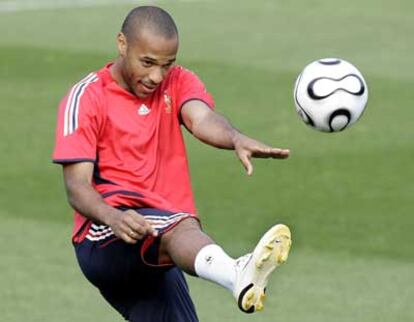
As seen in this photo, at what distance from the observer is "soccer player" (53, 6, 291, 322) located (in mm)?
7332

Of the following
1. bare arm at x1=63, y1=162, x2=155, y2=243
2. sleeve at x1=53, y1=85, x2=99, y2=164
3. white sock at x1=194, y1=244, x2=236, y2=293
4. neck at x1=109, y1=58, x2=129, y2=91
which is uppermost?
neck at x1=109, y1=58, x2=129, y2=91

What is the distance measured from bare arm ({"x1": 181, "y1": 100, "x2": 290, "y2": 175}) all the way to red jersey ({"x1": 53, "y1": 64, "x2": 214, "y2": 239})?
6cm

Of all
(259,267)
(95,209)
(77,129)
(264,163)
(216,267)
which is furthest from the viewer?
(264,163)

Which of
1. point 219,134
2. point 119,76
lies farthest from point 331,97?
point 119,76

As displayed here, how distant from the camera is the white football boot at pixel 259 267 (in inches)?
271

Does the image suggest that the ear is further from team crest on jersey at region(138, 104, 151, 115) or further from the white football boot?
the white football boot

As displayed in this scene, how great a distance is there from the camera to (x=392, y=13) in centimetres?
2111

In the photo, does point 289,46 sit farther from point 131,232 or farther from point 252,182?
point 131,232

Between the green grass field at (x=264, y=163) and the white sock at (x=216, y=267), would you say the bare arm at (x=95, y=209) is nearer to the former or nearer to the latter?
the white sock at (x=216, y=267)

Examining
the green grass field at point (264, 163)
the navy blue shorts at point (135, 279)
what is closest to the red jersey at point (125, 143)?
the navy blue shorts at point (135, 279)

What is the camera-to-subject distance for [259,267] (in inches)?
271

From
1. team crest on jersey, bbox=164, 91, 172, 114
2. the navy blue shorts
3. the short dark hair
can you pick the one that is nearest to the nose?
the short dark hair

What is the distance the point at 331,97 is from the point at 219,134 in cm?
74

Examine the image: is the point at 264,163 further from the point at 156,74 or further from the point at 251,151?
the point at 251,151
